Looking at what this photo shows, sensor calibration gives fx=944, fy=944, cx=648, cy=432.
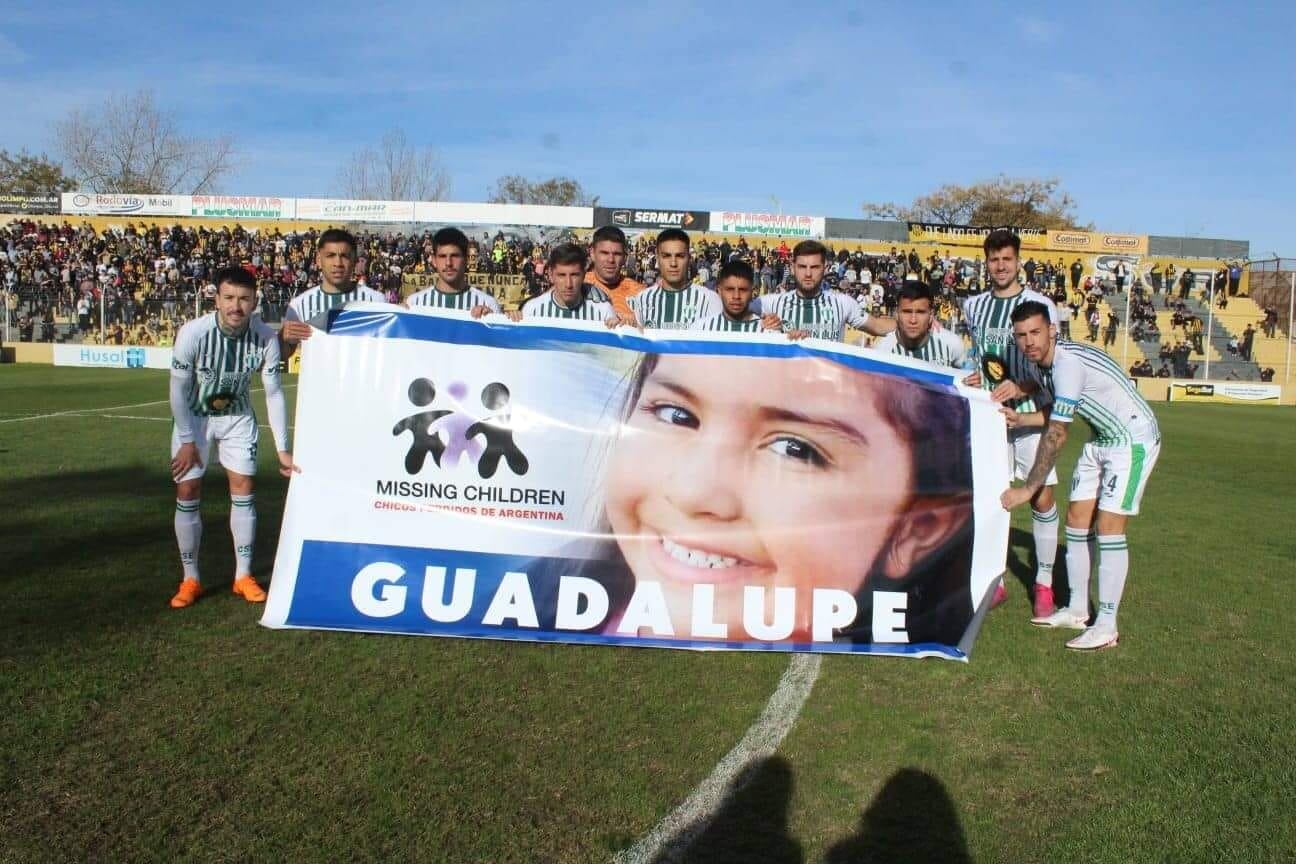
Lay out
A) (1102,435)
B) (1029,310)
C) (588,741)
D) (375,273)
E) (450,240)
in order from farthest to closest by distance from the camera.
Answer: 1. (375,273)
2. (450,240)
3. (1102,435)
4. (1029,310)
5. (588,741)

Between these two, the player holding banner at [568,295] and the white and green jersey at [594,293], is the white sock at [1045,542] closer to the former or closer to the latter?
the player holding banner at [568,295]

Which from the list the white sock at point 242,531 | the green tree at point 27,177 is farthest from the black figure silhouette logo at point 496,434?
the green tree at point 27,177

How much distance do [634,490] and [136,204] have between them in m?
47.5

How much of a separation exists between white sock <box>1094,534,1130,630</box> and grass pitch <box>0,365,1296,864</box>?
21 cm

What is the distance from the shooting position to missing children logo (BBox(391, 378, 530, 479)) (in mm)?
5340

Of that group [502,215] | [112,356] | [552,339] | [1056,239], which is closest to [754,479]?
[552,339]

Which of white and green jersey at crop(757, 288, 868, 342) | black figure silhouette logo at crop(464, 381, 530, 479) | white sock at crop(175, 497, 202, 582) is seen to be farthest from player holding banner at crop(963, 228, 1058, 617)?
white sock at crop(175, 497, 202, 582)

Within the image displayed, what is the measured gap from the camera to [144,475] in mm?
9992

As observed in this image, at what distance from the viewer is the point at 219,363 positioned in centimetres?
578

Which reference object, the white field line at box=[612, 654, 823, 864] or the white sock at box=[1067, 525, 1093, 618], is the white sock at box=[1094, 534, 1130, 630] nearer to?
the white sock at box=[1067, 525, 1093, 618]

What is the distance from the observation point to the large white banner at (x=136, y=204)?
44.5 m

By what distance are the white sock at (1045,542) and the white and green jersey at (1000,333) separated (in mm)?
756

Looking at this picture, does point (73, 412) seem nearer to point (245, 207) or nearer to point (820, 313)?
point (820, 313)

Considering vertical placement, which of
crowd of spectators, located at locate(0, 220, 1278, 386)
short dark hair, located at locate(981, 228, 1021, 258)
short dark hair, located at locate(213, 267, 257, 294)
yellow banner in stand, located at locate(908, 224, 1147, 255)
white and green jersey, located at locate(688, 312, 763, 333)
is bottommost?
white and green jersey, located at locate(688, 312, 763, 333)
